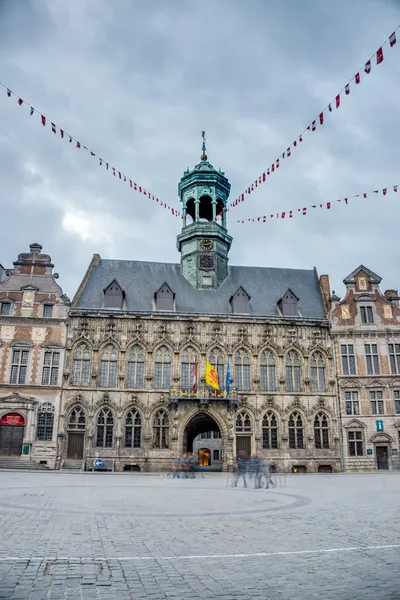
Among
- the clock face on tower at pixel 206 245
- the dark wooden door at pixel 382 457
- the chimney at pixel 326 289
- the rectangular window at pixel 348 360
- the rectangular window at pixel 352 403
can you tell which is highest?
the clock face on tower at pixel 206 245

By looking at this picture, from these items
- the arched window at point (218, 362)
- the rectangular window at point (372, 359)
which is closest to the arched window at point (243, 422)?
the arched window at point (218, 362)

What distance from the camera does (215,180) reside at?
46406 mm

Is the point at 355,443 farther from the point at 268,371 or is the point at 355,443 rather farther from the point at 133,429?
the point at 133,429

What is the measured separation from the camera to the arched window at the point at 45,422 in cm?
3731

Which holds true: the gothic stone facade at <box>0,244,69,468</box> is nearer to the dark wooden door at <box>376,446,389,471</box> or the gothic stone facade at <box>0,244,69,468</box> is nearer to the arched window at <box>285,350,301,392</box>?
→ the arched window at <box>285,350,301,392</box>

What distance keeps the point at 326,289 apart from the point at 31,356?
26.1 metres

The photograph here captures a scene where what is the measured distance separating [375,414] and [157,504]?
96.8ft

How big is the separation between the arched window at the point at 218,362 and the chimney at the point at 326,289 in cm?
1060

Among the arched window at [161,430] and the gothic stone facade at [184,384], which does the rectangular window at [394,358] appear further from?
the arched window at [161,430]

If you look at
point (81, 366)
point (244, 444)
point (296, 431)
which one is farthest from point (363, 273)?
point (81, 366)

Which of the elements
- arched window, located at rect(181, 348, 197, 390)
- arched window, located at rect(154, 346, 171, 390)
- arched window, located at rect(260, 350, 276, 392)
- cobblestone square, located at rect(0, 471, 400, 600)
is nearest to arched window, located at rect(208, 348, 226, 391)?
arched window, located at rect(181, 348, 197, 390)

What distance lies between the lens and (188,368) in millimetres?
40000

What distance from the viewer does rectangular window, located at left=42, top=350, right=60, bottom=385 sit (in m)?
38.4

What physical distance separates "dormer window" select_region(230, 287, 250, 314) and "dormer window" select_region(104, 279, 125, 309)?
9.53m
